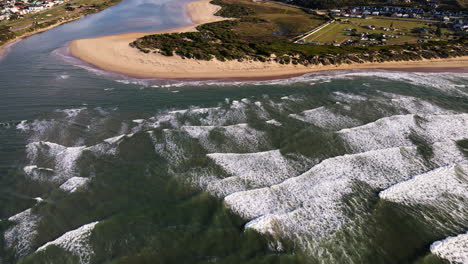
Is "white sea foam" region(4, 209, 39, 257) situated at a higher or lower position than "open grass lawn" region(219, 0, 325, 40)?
lower

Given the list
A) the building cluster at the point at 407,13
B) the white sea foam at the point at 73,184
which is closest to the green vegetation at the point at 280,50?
the white sea foam at the point at 73,184

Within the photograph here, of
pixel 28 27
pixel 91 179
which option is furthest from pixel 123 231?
pixel 28 27

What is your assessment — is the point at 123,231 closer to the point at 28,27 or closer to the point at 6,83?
the point at 6,83

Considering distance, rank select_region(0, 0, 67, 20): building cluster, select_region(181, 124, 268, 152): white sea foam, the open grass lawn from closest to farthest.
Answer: select_region(181, 124, 268, 152): white sea foam, the open grass lawn, select_region(0, 0, 67, 20): building cluster

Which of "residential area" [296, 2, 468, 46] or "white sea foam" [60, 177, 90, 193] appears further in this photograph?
"residential area" [296, 2, 468, 46]

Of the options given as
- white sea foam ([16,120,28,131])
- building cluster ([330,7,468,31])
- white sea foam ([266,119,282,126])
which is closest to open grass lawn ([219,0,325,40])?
building cluster ([330,7,468,31])

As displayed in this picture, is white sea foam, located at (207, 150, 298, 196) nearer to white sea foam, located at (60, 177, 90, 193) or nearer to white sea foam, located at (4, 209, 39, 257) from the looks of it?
white sea foam, located at (60, 177, 90, 193)

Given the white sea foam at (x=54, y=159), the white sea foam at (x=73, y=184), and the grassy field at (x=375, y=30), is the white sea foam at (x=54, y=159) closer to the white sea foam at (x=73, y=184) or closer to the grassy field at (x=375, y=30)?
the white sea foam at (x=73, y=184)
